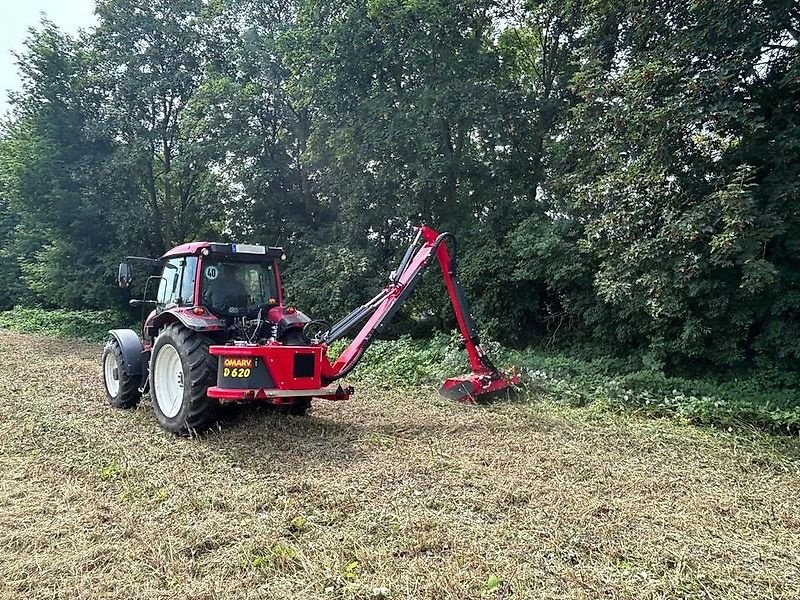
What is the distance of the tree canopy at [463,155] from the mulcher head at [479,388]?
207 cm

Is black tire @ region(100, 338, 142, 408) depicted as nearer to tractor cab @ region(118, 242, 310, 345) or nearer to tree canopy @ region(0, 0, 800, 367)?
tractor cab @ region(118, 242, 310, 345)

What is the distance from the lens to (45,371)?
8594 millimetres

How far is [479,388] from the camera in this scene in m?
6.30

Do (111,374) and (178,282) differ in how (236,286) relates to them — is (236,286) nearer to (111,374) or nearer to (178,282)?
(178,282)

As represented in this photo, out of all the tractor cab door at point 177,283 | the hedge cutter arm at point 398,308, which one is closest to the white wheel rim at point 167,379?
the tractor cab door at point 177,283

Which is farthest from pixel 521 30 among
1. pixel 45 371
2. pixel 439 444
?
pixel 45 371

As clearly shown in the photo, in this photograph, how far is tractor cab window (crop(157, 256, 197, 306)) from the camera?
559cm

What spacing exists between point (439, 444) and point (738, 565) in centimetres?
241

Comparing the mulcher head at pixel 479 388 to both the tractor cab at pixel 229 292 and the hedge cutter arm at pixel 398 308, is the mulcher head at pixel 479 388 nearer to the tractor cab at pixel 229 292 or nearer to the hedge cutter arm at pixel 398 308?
the hedge cutter arm at pixel 398 308

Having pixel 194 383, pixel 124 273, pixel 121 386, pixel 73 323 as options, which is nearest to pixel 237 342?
pixel 194 383

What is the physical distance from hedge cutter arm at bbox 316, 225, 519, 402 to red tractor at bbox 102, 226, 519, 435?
11 mm

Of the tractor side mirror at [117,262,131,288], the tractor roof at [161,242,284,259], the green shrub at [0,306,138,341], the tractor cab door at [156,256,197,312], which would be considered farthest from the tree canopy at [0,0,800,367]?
the tractor side mirror at [117,262,131,288]

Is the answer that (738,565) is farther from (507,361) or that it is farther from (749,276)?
(507,361)

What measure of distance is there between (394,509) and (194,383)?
2245 millimetres
